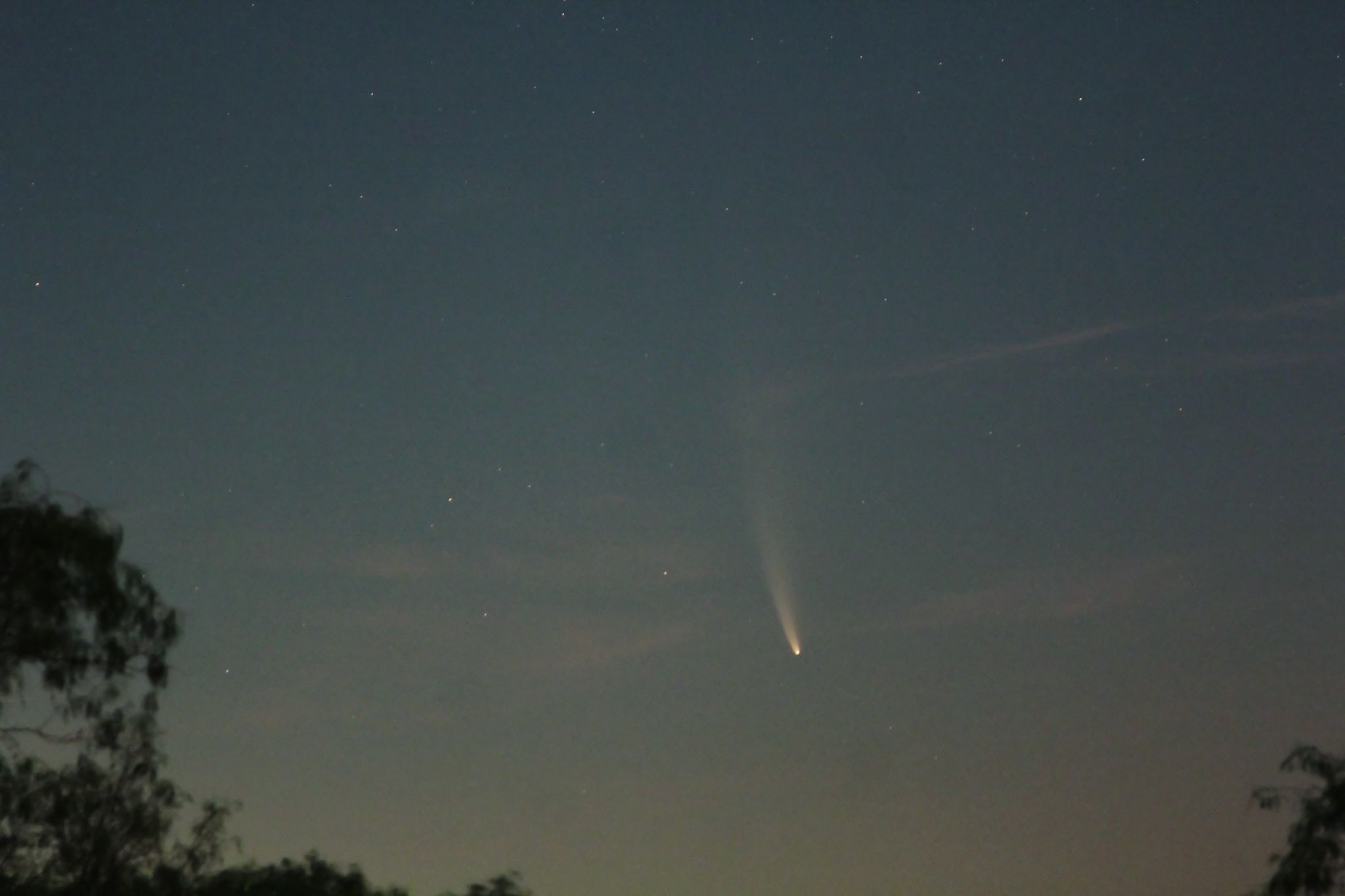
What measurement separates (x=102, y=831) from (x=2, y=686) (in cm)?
616

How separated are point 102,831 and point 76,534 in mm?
8616

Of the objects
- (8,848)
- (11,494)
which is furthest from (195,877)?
(11,494)

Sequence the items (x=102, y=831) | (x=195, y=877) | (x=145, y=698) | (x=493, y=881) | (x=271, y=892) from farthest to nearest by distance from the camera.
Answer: (x=493, y=881) < (x=271, y=892) < (x=195, y=877) < (x=102, y=831) < (x=145, y=698)

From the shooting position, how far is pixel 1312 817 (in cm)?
3650

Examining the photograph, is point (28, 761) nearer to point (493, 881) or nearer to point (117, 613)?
point (117, 613)

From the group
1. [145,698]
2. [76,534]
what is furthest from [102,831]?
[76,534]

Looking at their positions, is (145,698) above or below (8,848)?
above

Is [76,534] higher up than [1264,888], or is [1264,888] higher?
[76,534]

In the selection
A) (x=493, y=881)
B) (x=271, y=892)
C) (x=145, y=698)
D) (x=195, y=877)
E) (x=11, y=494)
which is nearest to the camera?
(x=11, y=494)

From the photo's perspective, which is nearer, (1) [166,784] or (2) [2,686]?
(2) [2,686]

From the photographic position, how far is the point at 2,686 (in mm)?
29812

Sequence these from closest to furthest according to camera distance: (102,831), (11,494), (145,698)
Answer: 1. (11,494)
2. (145,698)
3. (102,831)

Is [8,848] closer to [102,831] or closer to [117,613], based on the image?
[102,831]

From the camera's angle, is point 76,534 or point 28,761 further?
point 28,761
